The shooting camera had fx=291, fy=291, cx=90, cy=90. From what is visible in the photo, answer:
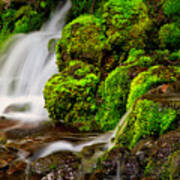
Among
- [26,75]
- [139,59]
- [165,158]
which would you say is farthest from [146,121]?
[26,75]

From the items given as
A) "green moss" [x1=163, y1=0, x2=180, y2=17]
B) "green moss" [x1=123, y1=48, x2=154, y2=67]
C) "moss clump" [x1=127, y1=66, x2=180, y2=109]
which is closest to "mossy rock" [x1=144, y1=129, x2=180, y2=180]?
"moss clump" [x1=127, y1=66, x2=180, y2=109]

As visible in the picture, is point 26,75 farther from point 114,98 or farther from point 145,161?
point 145,161

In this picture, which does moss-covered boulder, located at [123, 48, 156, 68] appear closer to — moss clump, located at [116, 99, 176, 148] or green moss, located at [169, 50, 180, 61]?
green moss, located at [169, 50, 180, 61]

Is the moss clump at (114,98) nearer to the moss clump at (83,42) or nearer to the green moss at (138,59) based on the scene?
the green moss at (138,59)

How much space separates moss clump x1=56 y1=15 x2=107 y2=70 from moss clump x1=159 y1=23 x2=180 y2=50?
4.45 feet

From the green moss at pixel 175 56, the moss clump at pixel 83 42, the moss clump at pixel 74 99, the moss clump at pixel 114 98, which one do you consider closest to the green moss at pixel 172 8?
the green moss at pixel 175 56

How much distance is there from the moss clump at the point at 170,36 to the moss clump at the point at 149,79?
1.29 metres

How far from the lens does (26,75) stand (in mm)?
8750

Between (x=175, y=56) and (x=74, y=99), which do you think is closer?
(x=175, y=56)

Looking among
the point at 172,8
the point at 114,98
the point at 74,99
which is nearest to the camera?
the point at 114,98

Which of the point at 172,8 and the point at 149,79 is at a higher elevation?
the point at 172,8

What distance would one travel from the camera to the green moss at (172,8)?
7031mm

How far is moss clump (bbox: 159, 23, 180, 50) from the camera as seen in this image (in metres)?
6.61

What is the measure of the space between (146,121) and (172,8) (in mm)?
3990
